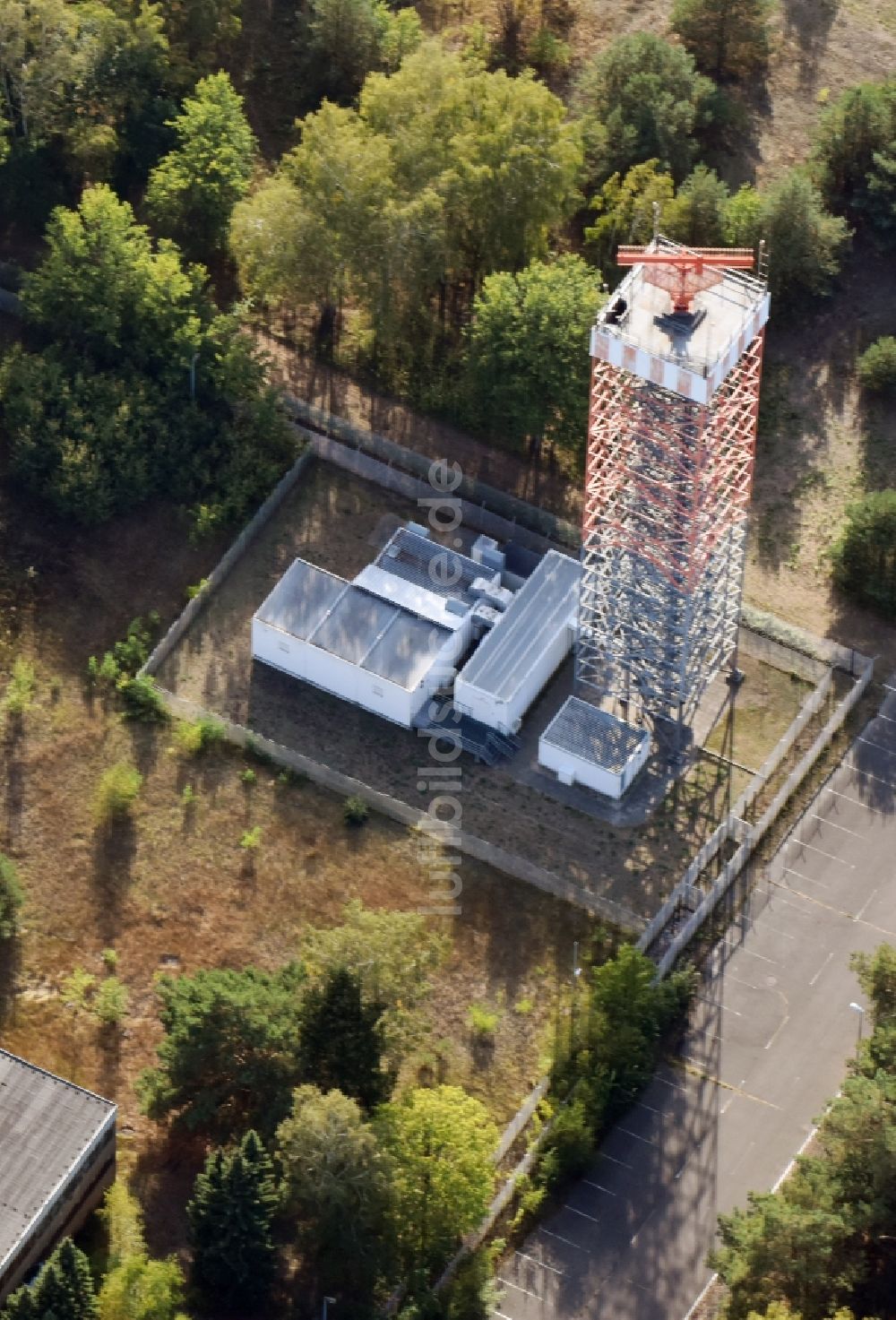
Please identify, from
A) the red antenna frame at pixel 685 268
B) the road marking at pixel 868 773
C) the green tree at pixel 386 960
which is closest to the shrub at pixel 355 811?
the green tree at pixel 386 960

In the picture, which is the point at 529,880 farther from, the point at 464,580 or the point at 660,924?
the point at 464,580

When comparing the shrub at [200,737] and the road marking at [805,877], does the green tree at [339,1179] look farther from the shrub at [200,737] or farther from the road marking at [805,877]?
the road marking at [805,877]

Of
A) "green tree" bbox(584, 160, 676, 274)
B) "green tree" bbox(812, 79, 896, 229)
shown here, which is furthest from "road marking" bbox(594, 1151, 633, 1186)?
"green tree" bbox(812, 79, 896, 229)

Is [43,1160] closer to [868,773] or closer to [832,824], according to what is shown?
[832,824]

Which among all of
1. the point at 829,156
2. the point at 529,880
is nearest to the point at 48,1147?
the point at 529,880

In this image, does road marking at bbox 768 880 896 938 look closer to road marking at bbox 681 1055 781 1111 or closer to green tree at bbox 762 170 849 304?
road marking at bbox 681 1055 781 1111
